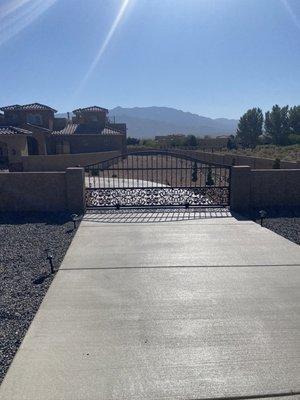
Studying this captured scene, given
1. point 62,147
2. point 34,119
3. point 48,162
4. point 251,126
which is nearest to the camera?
point 48,162

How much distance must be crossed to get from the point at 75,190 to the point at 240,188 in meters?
5.68

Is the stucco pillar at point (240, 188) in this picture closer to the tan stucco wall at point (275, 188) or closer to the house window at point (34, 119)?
the tan stucco wall at point (275, 188)

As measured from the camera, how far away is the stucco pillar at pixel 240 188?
1256cm

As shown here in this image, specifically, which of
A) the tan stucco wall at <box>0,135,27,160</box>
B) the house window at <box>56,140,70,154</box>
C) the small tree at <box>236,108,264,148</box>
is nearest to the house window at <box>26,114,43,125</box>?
the house window at <box>56,140,70,154</box>

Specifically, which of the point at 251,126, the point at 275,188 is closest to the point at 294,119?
the point at 251,126

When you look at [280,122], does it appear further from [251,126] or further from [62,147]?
[62,147]

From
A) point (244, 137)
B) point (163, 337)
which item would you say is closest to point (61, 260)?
point (163, 337)

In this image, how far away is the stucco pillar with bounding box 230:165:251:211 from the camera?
12.6 metres

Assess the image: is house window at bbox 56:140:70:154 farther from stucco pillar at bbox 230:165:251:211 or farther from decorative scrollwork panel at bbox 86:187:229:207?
stucco pillar at bbox 230:165:251:211

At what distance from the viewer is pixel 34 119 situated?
44438 millimetres

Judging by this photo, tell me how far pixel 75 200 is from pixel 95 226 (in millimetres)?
2165

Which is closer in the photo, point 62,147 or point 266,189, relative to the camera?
point 266,189

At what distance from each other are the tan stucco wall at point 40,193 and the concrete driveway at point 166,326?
160 inches

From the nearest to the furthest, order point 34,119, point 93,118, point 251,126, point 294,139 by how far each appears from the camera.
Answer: point 34,119
point 93,118
point 294,139
point 251,126
